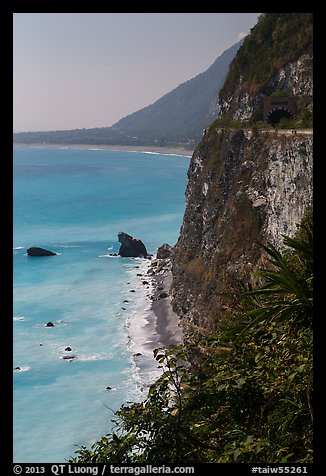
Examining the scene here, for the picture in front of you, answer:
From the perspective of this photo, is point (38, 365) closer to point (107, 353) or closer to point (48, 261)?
point (107, 353)

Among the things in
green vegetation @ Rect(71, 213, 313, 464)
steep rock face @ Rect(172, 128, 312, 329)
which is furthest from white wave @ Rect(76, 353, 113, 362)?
green vegetation @ Rect(71, 213, 313, 464)

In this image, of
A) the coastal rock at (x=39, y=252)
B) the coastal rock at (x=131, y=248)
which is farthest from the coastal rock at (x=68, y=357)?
the coastal rock at (x=39, y=252)

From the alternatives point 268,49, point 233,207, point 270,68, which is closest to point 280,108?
point 270,68

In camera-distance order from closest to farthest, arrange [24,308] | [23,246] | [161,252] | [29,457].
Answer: [29,457] < [24,308] < [161,252] < [23,246]
